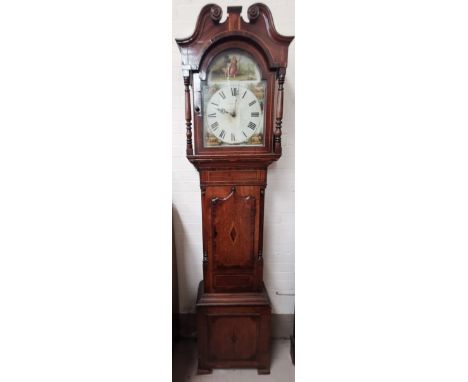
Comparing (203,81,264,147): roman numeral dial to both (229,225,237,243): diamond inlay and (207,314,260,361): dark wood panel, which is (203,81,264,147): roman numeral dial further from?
(207,314,260,361): dark wood panel

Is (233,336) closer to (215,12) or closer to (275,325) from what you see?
(275,325)

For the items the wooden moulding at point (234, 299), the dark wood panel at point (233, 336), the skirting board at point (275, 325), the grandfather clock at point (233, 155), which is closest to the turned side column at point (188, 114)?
the grandfather clock at point (233, 155)

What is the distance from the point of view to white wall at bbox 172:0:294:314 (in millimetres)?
1388

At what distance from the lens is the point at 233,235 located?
1.17 m

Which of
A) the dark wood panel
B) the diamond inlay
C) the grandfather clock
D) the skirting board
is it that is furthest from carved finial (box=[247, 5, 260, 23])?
the skirting board

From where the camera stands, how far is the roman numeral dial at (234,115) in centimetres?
109

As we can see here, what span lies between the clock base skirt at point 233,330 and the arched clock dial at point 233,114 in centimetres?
77

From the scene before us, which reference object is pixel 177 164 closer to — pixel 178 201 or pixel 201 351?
pixel 178 201

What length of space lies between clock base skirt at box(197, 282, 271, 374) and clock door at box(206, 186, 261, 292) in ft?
0.23

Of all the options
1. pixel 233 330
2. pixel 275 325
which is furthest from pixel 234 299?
pixel 275 325

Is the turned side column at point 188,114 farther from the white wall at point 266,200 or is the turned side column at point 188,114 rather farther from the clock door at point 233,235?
the white wall at point 266,200

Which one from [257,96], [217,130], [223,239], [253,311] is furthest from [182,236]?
[257,96]

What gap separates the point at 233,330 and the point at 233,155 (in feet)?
2.82

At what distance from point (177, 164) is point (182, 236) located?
17.7 inches
